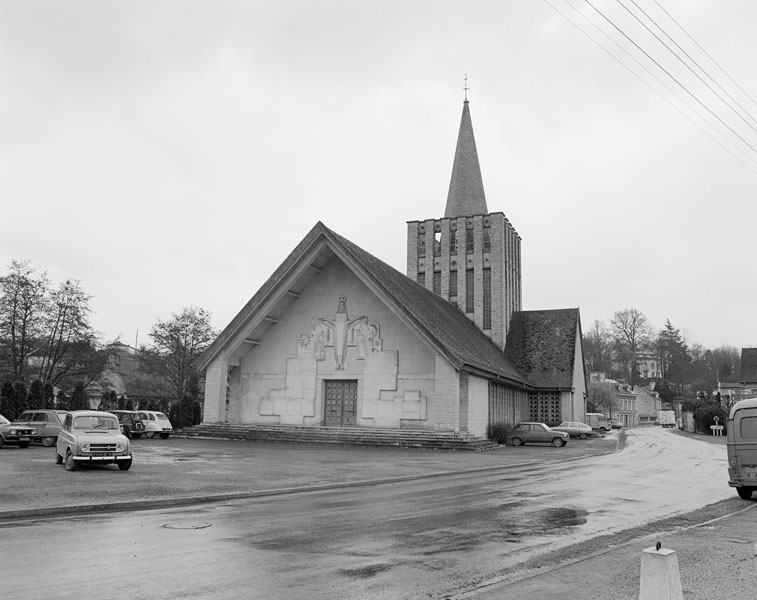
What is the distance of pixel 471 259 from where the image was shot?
159 ft

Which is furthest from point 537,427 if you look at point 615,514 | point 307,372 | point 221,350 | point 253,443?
point 615,514

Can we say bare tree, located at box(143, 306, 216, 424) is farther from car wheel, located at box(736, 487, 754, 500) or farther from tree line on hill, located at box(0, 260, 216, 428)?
car wheel, located at box(736, 487, 754, 500)

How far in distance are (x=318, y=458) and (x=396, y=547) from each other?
15600 mm

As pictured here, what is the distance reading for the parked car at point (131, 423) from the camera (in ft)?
114

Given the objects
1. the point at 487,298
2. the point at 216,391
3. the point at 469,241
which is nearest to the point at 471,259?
the point at 469,241

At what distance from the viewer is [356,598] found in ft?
19.6

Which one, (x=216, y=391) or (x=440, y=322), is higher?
(x=440, y=322)

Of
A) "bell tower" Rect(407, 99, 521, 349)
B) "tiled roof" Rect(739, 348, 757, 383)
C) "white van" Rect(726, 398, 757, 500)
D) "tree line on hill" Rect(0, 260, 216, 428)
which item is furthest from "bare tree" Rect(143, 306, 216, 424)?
"tiled roof" Rect(739, 348, 757, 383)

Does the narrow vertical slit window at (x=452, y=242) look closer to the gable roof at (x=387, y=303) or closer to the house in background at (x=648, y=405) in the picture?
the gable roof at (x=387, y=303)

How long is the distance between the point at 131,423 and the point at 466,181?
3033 cm

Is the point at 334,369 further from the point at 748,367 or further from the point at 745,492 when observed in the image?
the point at 748,367

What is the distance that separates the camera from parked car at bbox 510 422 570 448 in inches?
1400

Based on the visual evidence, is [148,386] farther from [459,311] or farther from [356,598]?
[356,598]

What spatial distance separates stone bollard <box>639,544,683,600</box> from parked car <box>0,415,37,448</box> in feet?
89.7
